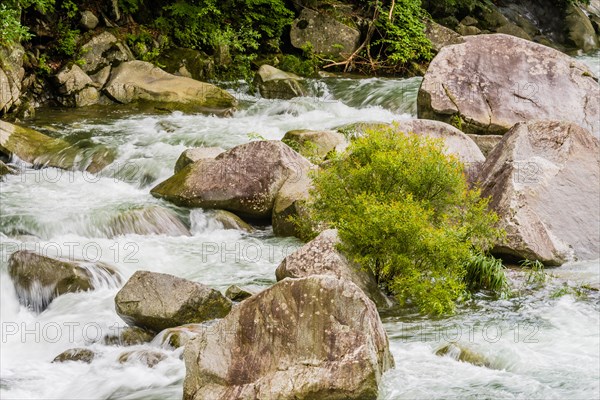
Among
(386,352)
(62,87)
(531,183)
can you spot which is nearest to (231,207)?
(531,183)

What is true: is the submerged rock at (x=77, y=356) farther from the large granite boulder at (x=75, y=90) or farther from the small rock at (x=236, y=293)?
the large granite boulder at (x=75, y=90)

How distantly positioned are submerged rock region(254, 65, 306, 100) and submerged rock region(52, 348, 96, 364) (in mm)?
12187

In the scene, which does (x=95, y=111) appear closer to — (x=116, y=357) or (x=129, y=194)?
(x=129, y=194)

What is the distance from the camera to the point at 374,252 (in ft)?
29.2

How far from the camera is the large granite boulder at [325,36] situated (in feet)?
73.8

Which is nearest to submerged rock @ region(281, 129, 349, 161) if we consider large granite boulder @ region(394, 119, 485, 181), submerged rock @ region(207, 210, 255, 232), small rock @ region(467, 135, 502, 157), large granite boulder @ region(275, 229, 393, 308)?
large granite boulder @ region(394, 119, 485, 181)

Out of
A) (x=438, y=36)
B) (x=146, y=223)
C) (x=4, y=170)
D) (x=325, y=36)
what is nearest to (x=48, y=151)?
(x=4, y=170)

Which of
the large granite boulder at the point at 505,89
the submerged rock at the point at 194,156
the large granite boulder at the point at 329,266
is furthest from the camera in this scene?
the large granite boulder at the point at 505,89

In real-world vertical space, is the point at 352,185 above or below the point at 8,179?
above

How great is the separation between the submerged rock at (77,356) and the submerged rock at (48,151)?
6852 millimetres

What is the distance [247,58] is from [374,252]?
13.9m

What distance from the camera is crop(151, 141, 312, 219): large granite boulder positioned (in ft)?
40.3

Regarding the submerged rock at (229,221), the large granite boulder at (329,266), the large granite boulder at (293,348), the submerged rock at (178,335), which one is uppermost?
the large granite boulder at (293,348)

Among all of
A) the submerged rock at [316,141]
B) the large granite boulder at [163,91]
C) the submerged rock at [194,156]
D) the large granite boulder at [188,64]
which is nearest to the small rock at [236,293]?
the submerged rock at [194,156]
